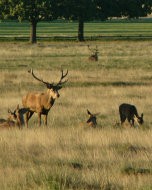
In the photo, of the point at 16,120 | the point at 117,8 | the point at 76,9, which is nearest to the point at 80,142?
the point at 16,120

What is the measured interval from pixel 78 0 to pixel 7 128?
71026mm

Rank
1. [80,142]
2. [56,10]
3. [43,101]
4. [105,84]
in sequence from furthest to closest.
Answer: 1. [56,10]
2. [105,84]
3. [43,101]
4. [80,142]

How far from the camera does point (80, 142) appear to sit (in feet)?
51.9

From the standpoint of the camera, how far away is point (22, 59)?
52.8m

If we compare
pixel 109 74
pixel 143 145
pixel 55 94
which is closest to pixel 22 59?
pixel 109 74

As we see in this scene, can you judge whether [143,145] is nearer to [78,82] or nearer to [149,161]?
[149,161]

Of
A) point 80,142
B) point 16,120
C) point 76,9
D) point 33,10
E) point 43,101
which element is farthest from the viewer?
point 76,9

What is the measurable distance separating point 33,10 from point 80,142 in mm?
69157

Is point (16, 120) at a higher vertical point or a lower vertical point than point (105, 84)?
higher

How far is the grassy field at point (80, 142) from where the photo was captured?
10711 mm

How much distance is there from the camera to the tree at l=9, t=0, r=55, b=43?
3285 inches

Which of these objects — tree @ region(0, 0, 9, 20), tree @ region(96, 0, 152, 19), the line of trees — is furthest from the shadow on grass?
tree @ region(96, 0, 152, 19)

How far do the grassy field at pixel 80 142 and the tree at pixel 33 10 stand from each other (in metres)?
47.0

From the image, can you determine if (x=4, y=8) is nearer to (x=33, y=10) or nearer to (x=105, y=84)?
(x=33, y=10)
